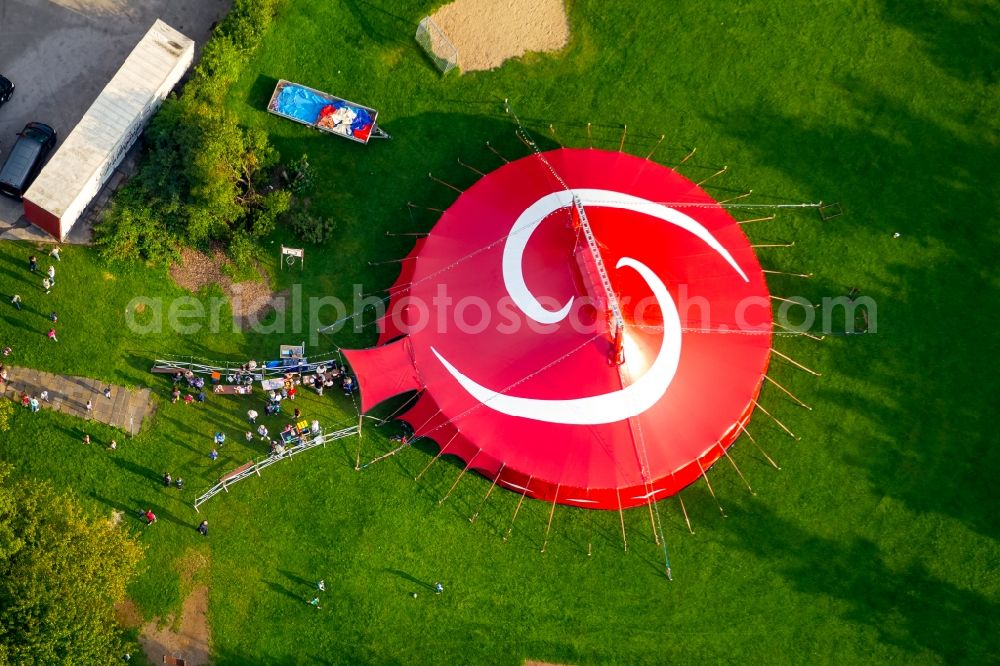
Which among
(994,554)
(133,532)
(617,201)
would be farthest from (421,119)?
(994,554)

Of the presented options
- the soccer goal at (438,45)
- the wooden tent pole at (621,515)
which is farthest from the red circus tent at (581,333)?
the soccer goal at (438,45)

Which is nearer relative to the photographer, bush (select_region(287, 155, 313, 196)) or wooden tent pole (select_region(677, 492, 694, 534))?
wooden tent pole (select_region(677, 492, 694, 534))

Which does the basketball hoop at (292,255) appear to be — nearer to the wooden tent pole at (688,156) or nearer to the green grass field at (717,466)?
the green grass field at (717,466)

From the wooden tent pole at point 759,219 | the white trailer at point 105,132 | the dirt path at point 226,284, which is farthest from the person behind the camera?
the dirt path at point 226,284

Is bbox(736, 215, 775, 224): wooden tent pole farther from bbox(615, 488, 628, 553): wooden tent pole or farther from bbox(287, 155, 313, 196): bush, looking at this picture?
bbox(287, 155, 313, 196): bush

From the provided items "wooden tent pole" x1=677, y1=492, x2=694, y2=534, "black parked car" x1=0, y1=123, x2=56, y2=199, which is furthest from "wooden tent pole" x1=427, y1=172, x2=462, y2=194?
"black parked car" x1=0, y1=123, x2=56, y2=199

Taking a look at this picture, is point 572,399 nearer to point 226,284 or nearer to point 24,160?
point 226,284
